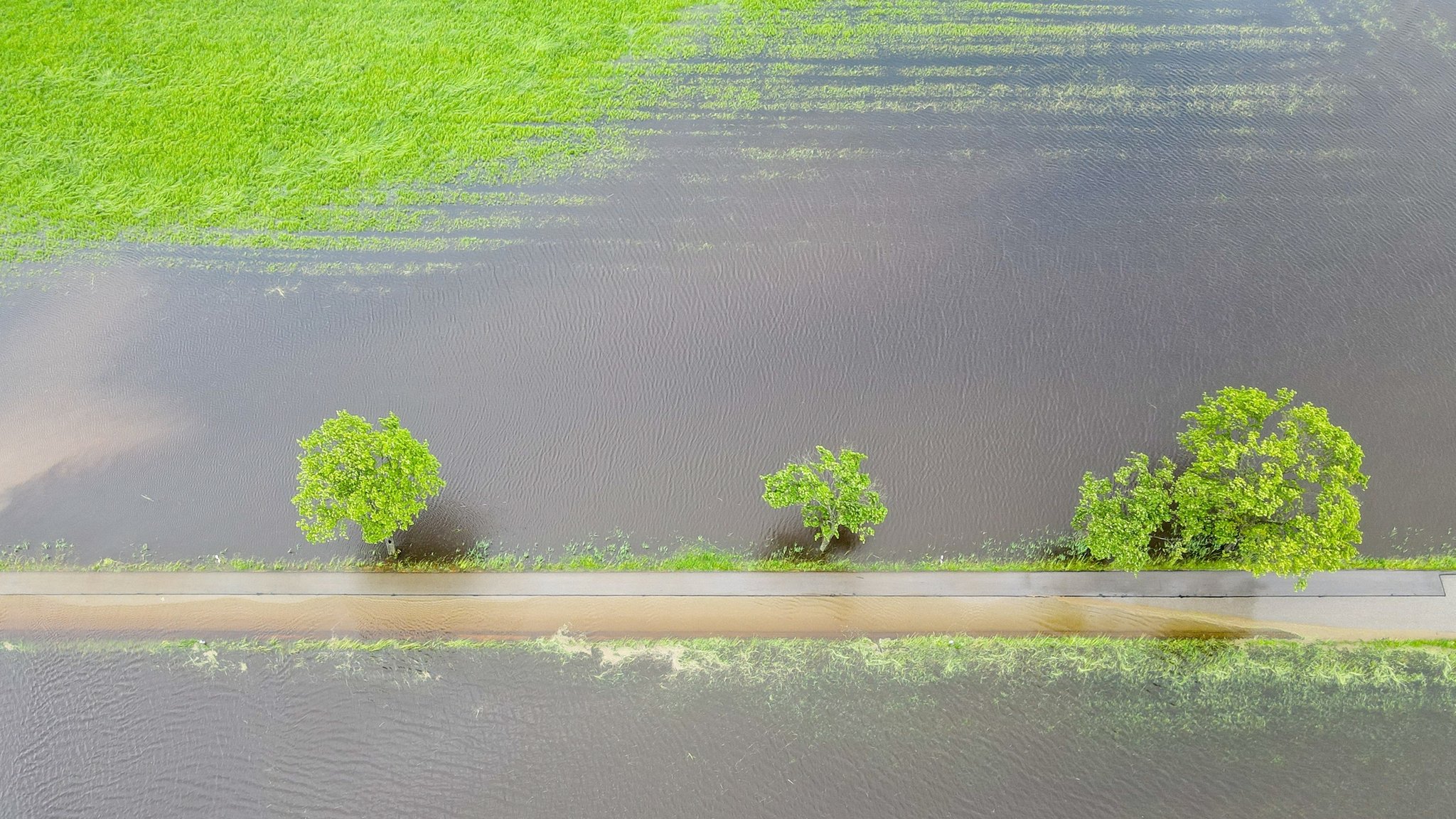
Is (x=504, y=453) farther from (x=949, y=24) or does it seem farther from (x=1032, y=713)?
(x=949, y=24)

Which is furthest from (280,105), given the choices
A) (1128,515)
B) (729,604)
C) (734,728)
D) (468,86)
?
(1128,515)

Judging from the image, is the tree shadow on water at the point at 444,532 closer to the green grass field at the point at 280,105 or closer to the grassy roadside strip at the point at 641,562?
the grassy roadside strip at the point at 641,562

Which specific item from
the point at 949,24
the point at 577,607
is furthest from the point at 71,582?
the point at 949,24

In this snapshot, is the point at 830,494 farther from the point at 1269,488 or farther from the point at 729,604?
the point at 1269,488

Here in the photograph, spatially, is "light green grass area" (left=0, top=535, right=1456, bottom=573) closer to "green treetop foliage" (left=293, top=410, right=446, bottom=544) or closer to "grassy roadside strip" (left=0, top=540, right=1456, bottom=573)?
"grassy roadside strip" (left=0, top=540, right=1456, bottom=573)

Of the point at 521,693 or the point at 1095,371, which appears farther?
the point at 1095,371

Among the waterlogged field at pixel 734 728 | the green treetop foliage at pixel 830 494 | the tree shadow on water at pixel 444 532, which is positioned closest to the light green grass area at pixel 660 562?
the tree shadow on water at pixel 444 532
